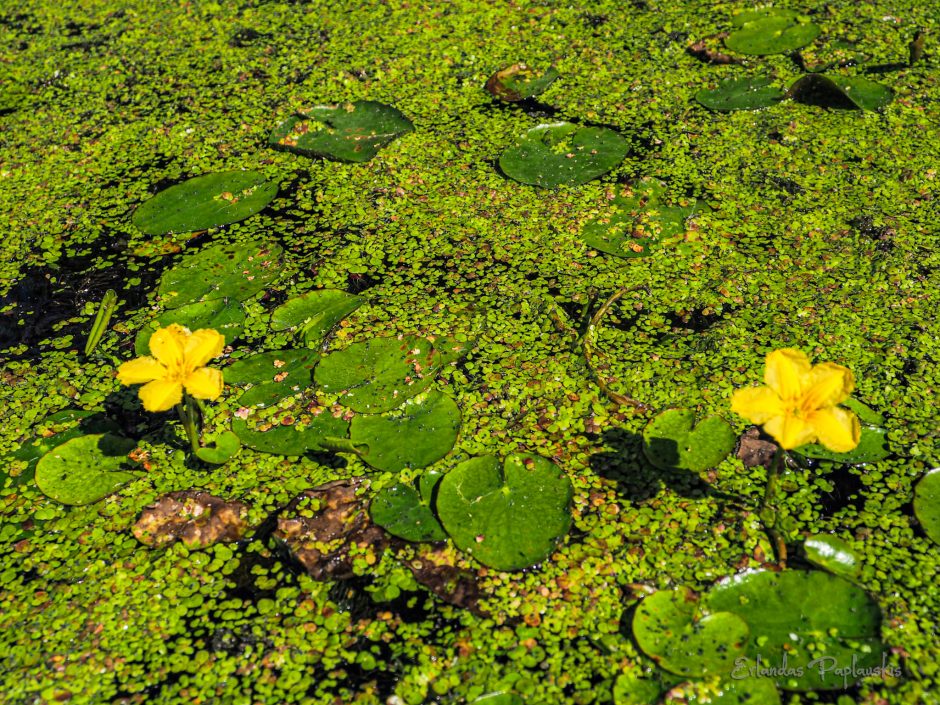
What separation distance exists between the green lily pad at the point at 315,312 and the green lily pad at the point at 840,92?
155 cm

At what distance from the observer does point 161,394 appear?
1654 millimetres

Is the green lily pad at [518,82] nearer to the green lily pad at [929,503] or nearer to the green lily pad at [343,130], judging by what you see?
the green lily pad at [343,130]

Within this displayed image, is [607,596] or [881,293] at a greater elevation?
[881,293]

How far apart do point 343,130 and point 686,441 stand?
1.51 m

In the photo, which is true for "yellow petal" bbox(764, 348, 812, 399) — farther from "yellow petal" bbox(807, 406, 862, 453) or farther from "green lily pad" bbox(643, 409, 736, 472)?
"green lily pad" bbox(643, 409, 736, 472)

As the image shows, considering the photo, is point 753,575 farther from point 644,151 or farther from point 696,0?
point 696,0

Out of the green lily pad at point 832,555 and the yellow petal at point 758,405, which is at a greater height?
the yellow petal at point 758,405

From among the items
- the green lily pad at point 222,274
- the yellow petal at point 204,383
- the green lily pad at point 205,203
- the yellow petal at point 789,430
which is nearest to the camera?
the yellow petal at point 789,430

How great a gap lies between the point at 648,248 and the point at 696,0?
4.74ft

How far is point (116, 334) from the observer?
7.20 feet

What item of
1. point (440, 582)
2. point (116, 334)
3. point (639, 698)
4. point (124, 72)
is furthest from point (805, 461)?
point (124, 72)

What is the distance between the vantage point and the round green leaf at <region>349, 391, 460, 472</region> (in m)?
1.82

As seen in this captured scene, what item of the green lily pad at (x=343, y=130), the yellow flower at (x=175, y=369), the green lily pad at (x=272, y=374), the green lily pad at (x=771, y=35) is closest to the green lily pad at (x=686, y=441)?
the green lily pad at (x=272, y=374)

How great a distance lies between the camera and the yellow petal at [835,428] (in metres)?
1.46
